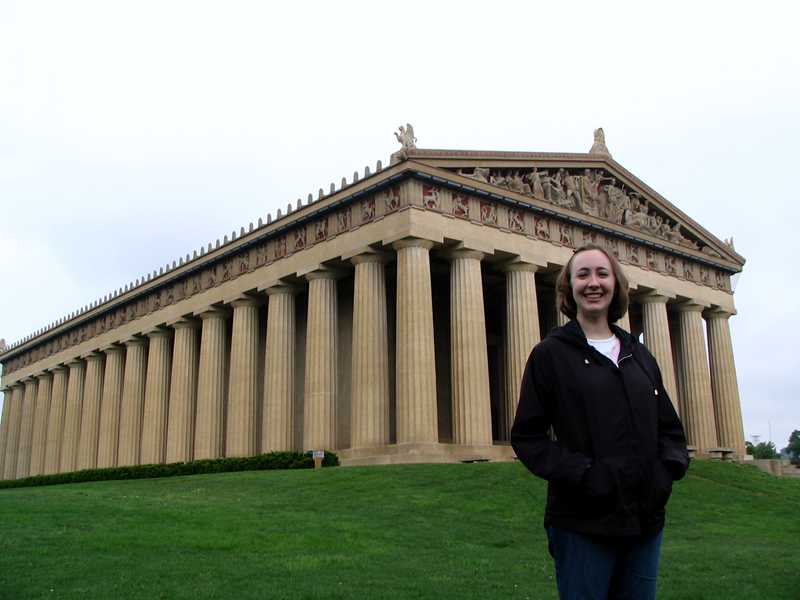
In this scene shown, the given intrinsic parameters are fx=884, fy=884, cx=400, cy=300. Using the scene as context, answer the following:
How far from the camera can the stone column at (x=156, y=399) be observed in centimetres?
5903

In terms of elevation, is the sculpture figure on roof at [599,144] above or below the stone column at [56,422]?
above

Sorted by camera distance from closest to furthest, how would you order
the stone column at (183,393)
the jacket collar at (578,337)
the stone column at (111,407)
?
the jacket collar at (578,337) < the stone column at (183,393) < the stone column at (111,407)

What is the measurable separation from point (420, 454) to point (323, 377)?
8.40 metres

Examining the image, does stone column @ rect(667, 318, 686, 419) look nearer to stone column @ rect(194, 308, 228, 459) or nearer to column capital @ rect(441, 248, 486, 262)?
column capital @ rect(441, 248, 486, 262)

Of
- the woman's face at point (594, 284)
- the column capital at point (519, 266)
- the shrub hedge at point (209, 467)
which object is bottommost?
the shrub hedge at point (209, 467)

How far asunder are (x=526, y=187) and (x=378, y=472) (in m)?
21.2

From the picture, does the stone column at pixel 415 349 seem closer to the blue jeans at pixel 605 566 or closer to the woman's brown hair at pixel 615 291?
the woman's brown hair at pixel 615 291

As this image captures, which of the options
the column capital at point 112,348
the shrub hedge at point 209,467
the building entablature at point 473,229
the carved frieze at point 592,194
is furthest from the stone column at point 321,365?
the column capital at point 112,348

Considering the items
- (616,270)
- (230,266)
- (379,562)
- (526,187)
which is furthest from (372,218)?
(616,270)

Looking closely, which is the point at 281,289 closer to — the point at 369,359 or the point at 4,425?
the point at 369,359

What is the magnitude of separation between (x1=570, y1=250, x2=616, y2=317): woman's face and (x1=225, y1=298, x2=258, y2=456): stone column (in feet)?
152

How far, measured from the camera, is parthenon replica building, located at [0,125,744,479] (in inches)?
1692

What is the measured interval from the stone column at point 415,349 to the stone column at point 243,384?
13.0 m

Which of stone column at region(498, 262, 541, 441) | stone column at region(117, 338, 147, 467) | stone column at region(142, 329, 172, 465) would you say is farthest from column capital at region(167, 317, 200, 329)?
stone column at region(498, 262, 541, 441)
